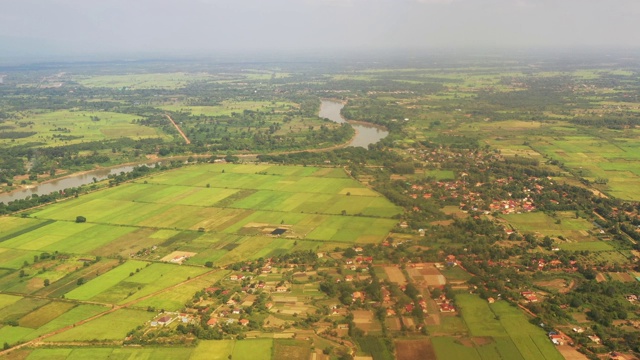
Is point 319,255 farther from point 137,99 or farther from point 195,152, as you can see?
point 137,99

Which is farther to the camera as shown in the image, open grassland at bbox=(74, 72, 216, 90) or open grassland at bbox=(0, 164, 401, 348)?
open grassland at bbox=(74, 72, 216, 90)

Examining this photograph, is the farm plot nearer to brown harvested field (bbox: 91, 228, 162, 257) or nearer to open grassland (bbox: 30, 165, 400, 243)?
brown harvested field (bbox: 91, 228, 162, 257)

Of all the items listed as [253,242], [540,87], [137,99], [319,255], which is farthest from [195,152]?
[540,87]

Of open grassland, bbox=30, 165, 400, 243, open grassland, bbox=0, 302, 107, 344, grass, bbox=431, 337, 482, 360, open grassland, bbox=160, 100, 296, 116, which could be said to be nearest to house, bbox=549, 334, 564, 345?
grass, bbox=431, 337, 482, 360

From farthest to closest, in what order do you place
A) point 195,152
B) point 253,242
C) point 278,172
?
point 195,152, point 278,172, point 253,242

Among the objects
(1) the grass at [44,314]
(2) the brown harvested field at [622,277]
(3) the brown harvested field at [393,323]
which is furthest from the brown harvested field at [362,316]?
(1) the grass at [44,314]

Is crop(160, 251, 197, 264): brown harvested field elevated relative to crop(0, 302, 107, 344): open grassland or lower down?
elevated

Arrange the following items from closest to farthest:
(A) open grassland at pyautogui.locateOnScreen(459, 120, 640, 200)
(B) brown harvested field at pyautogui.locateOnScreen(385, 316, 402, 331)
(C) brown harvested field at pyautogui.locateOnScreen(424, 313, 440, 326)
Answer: (B) brown harvested field at pyautogui.locateOnScreen(385, 316, 402, 331), (C) brown harvested field at pyautogui.locateOnScreen(424, 313, 440, 326), (A) open grassland at pyautogui.locateOnScreen(459, 120, 640, 200)
